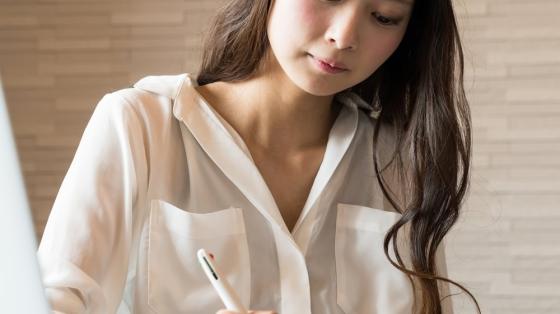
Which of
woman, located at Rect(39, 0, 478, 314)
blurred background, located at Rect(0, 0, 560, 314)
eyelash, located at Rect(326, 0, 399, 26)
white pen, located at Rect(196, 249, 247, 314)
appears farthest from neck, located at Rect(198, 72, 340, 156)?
blurred background, located at Rect(0, 0, 560, 314)

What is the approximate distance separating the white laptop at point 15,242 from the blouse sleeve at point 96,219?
1.72 ft

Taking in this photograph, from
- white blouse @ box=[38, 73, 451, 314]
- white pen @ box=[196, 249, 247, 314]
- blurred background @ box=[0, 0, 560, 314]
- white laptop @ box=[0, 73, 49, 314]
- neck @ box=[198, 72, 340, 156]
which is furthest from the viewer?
blurred background @ box=[0, 0, 560, 314]

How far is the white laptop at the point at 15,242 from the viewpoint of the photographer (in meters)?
0.19

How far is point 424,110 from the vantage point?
0.97 meters

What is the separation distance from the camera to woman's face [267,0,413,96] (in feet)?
2.75

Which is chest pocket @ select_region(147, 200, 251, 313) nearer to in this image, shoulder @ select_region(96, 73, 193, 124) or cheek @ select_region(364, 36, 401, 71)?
shoulder @ select_region(96, 73, 193, 124)

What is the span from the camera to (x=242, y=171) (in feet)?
3.02

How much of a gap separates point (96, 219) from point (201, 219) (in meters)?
0.14

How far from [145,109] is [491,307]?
1.05 m

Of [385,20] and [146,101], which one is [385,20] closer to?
[385,20]

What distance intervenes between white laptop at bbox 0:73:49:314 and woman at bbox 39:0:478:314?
59 centimetres

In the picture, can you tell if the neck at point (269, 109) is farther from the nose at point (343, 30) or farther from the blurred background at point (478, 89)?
the blurred background at point (478, 89)

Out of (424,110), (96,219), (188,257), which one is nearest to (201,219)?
(188,257)

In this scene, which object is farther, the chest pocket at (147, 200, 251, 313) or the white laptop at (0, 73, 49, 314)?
the chest pocket at (147, 200, 251, 313)
